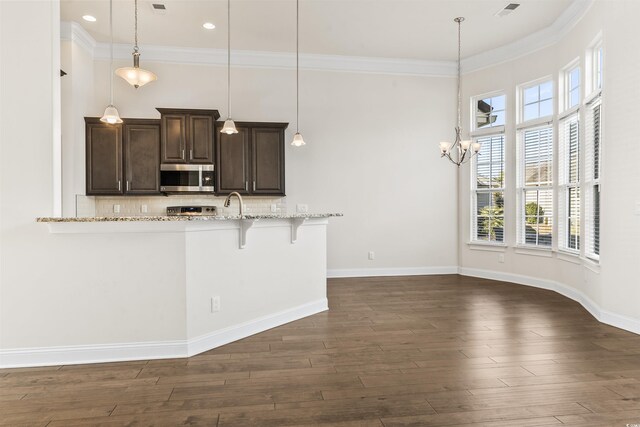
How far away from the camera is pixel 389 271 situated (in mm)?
6617

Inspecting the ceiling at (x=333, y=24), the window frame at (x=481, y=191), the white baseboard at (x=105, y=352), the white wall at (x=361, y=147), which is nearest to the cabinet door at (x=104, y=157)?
the white wall at (x=361, y=147)

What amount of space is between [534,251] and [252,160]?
175 inches

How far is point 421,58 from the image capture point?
648cm

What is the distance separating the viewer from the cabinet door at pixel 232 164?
5.69m

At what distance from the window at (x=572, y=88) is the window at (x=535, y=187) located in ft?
1.52

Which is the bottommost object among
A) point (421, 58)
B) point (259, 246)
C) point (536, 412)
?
point (536, 412)

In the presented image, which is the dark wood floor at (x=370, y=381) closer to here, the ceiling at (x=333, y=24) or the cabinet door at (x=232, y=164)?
the cabinet door at (x=232, y=164)

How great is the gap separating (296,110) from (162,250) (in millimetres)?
Answer: 4007

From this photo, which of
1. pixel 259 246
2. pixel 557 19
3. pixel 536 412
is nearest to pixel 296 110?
pixel 259 246

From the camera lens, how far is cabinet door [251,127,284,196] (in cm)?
577

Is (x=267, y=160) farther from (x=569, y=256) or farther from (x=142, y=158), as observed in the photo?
(x=569, y=256)

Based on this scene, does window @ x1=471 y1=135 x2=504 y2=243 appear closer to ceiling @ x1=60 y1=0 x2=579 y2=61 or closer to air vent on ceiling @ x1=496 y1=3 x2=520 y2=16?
ceiling @ x1=60 y1=0 x2=579 y2=61

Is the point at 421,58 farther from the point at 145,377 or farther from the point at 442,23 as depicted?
the point at 145,377

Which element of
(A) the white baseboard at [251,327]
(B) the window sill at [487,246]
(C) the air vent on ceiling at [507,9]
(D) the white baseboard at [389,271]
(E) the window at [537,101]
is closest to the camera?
(A) the white baseboard at [251,327]
